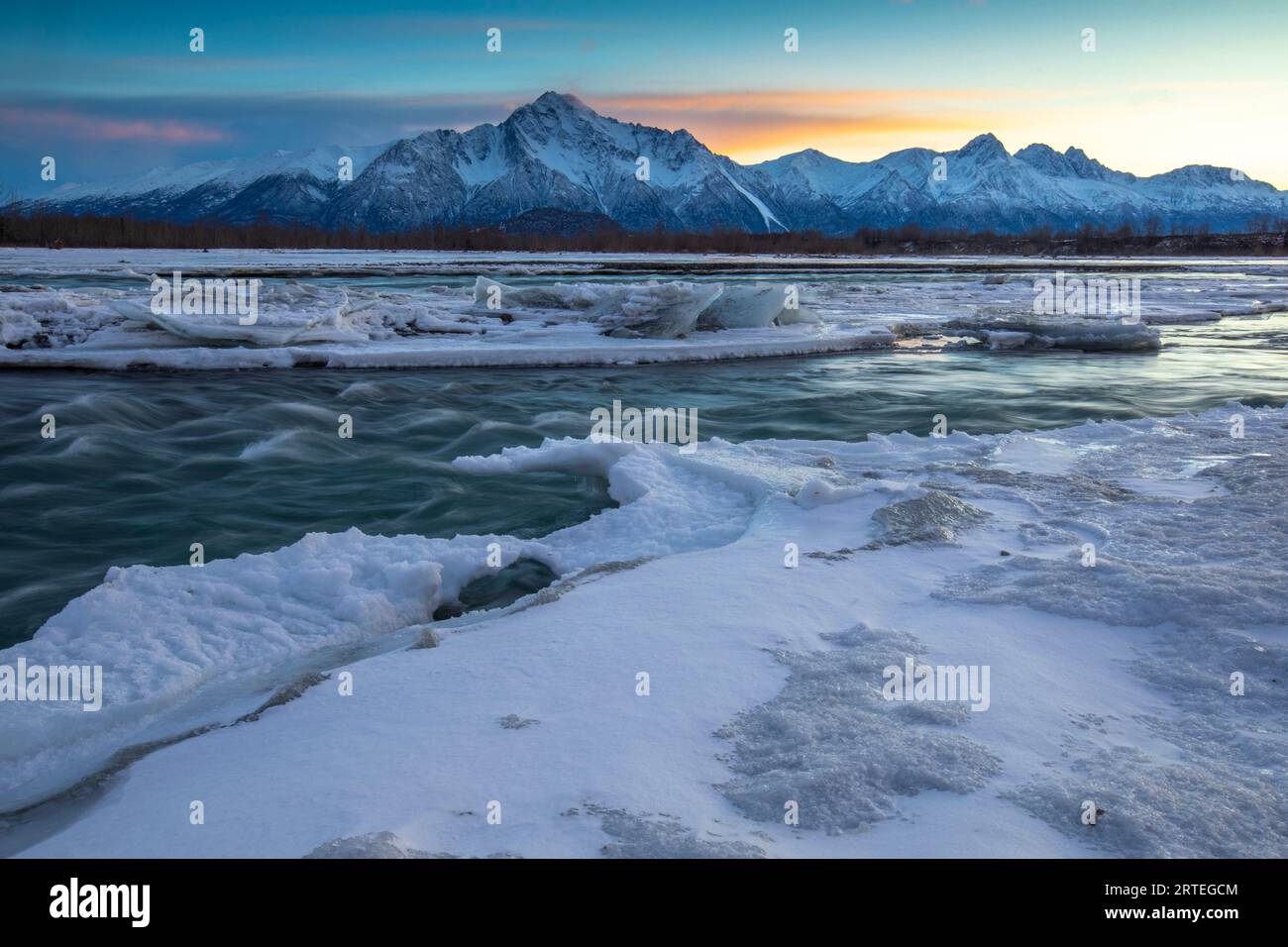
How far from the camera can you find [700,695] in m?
3.11

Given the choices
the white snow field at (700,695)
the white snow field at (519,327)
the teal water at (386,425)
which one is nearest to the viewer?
the white snow field at (700,695)

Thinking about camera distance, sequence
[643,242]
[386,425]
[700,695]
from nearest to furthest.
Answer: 1. [700,695]
2. [386,425]
3. [643,242]

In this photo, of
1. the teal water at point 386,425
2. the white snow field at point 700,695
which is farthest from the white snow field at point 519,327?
the white snow field at point 700,695

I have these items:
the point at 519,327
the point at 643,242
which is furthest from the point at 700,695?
the point at 643,242

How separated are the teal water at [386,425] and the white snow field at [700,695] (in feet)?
4.52

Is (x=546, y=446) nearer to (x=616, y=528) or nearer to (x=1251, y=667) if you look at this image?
(x=616, y=528)

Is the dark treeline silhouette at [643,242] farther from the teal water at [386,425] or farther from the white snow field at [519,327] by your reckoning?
the teal water at [386,425]

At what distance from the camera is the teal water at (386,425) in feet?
20.3

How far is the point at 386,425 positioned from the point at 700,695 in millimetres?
7289

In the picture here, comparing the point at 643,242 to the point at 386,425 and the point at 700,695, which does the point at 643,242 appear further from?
the point at 700,695

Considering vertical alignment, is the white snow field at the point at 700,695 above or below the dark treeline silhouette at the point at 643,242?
below

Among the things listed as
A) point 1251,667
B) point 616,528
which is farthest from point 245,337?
point 1251,667

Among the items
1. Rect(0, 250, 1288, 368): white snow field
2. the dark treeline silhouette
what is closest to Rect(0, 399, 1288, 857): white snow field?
Rect(0, 250, 1288, 368): white snow field
